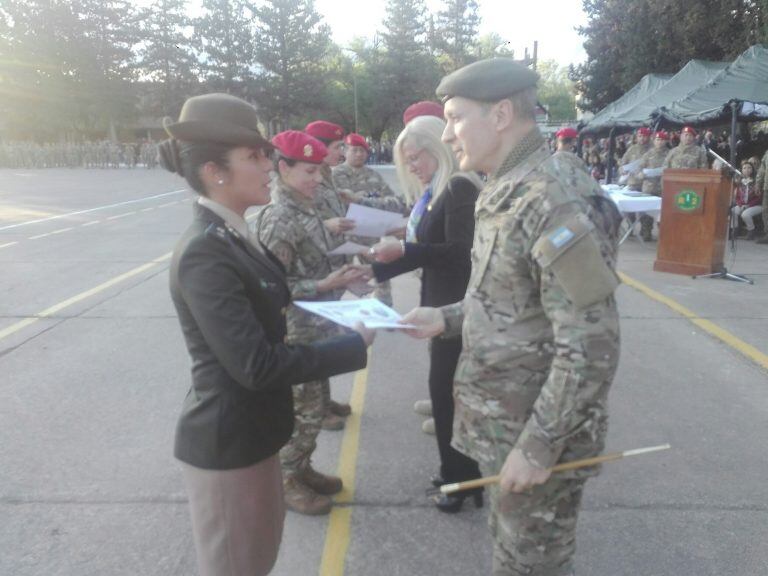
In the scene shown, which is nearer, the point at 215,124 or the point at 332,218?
the point at 215,124

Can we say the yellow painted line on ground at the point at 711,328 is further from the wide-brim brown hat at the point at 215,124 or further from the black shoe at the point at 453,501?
the wide-brim brown hat at the point at 215,124

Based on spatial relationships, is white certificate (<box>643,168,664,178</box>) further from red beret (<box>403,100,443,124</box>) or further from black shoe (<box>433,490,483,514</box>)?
black shoe (<box>433,490,483,514</box>)

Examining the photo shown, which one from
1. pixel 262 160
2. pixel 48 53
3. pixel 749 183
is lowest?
pixel 749 183

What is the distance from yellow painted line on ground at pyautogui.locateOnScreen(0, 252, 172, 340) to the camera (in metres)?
6.40

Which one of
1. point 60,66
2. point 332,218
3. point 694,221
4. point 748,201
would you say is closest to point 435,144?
point 332,218

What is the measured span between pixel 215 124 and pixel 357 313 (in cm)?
71

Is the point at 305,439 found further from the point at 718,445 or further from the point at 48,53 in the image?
the point at 48,53

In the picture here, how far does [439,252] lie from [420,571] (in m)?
1.39

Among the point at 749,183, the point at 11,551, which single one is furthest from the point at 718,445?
the point at 749,183

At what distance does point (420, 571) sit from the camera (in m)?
2.80

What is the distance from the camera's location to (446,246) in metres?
3.01

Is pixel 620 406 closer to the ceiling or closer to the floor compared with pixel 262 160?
closer to the floor

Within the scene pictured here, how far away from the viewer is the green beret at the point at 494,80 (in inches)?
68.9

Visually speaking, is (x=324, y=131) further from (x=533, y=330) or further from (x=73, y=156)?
(x=73, y=156)
